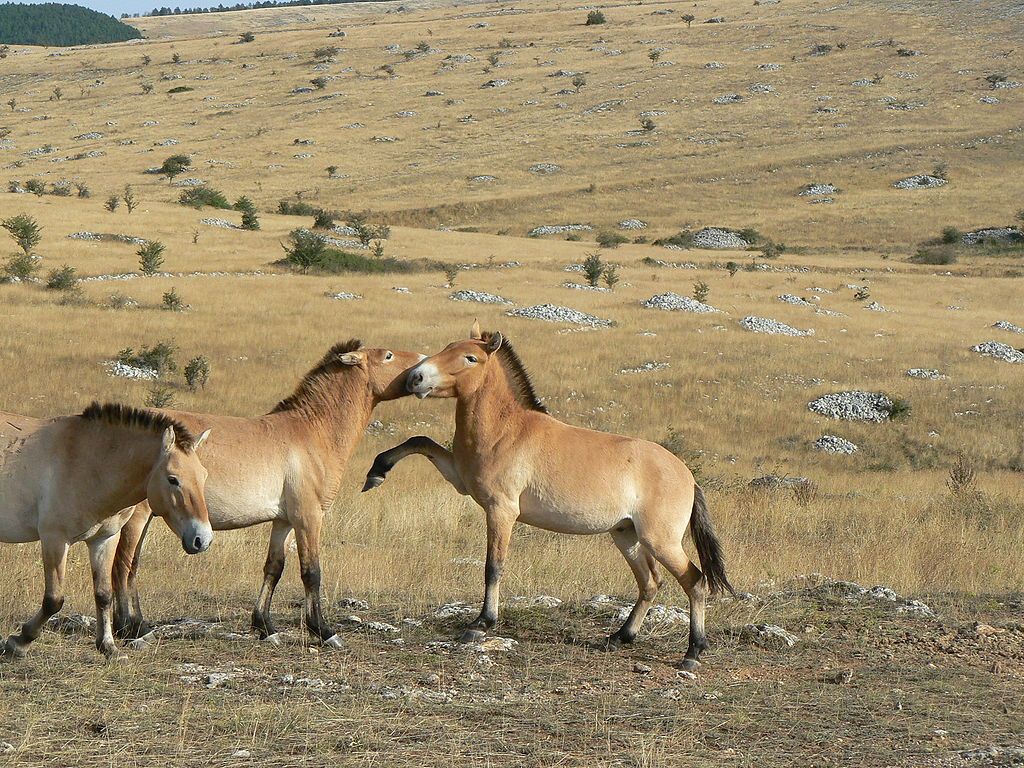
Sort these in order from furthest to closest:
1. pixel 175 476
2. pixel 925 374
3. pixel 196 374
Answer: pixel 925 374 → pixel 196 374 → pixel 175 476

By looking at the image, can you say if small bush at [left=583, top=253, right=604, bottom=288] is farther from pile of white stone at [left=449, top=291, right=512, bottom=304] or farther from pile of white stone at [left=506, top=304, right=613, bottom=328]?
pile of white stone at [left=506, top=304, right=613, bottom=328]

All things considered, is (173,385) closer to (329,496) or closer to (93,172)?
(329,496)

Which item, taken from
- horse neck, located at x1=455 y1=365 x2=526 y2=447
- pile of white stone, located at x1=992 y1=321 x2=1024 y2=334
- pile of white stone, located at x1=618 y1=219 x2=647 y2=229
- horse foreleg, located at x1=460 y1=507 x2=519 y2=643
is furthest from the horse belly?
pile of white stone, located at x1=618 y1=219 x2=647 y2=229

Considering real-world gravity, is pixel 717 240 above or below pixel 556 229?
above

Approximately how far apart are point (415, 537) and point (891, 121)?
87.6 meters

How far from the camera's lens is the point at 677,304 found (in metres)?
38.8

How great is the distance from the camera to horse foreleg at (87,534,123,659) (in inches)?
291

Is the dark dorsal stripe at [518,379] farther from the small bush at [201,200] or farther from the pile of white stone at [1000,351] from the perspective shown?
the small bush at [201,200]

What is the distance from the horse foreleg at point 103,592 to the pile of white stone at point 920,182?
2973 inches

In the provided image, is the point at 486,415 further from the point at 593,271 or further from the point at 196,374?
the point at 593,271

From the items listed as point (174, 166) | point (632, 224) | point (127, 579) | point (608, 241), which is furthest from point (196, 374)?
point (174, 166)

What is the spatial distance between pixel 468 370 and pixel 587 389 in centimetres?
1766

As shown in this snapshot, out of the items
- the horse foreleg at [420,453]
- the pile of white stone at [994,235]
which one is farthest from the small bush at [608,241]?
the horse foreleg at [420,453]

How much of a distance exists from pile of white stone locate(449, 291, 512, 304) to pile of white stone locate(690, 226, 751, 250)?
2617 cm
